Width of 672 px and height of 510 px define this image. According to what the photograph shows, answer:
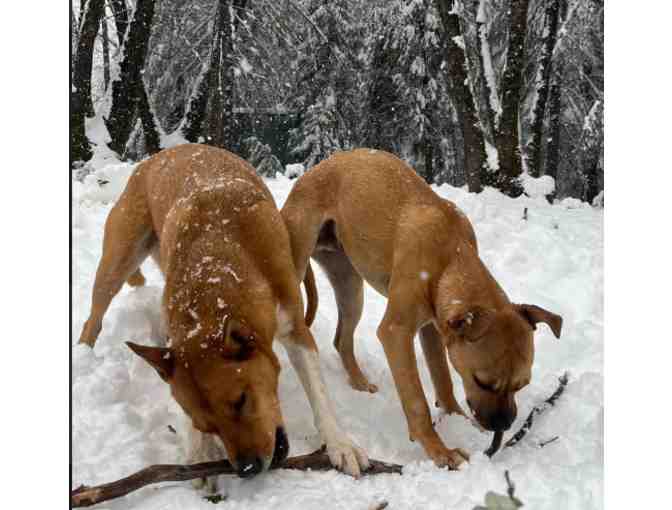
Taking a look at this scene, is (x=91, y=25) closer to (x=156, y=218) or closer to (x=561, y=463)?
(x=156, y=218)

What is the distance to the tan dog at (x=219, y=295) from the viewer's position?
2.91 metres

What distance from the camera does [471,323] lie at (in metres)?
3.30

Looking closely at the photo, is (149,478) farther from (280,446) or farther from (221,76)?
(221,76)

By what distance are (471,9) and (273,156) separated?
1420 mm

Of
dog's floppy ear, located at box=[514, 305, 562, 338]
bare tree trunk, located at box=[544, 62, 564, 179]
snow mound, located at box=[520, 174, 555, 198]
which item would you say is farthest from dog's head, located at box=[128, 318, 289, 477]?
bare tree trunk, located at box=[544, 62, 564, 179]

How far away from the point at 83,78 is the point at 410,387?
7.90 ft

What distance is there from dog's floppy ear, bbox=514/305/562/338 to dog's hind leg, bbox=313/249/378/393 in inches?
44.6

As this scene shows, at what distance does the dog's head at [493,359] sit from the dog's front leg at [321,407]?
653mm

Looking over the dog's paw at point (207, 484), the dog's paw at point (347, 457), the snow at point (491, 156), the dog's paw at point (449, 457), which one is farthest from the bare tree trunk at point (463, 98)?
the dog's paw at point (207, 484)

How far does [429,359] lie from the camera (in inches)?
158

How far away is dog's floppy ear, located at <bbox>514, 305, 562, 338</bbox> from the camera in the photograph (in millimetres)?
3406

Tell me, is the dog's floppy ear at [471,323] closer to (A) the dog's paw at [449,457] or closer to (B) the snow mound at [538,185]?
(A) the dog's paw at [449,457]

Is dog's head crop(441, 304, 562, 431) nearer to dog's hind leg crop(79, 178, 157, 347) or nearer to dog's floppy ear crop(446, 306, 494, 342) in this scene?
dog's floppy ear crop(446, 306, 494, 342)
